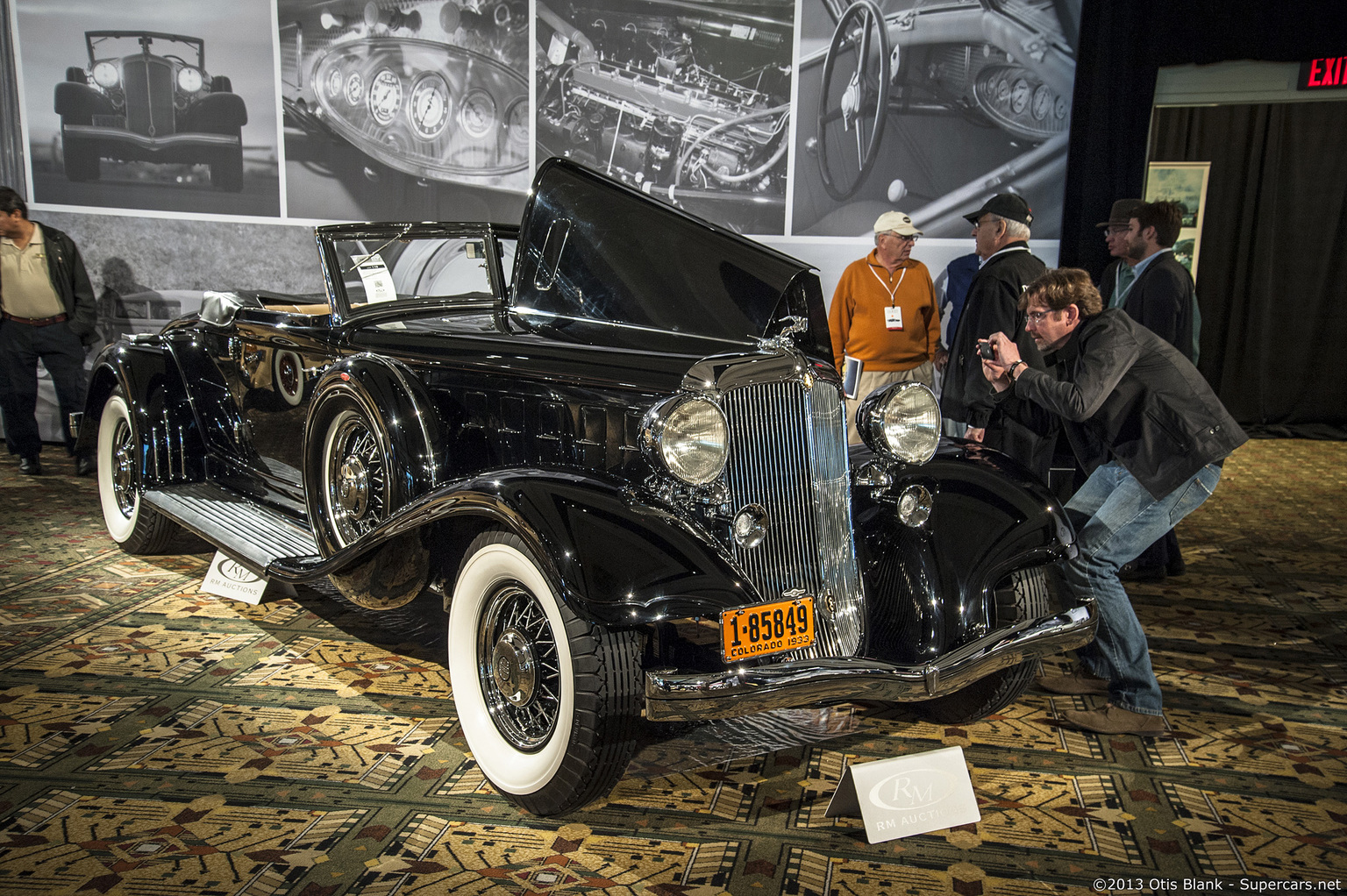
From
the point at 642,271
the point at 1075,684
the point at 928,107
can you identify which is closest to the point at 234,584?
the point at 642,271

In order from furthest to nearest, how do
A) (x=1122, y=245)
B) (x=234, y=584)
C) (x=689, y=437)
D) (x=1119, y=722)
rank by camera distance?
(x=1122, y=245), (x=234, y=584), (x=1119, y=722), (x=689, y=437)

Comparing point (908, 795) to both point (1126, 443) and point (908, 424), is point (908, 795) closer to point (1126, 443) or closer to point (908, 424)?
point (908, 424)

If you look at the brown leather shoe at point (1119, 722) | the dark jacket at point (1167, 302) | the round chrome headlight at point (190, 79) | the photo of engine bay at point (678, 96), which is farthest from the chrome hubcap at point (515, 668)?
the round chrome headlight at point (190, 79)

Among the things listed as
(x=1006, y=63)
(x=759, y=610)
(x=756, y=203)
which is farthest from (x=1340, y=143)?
(x=759, y=610)

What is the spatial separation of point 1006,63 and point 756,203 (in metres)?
2.10

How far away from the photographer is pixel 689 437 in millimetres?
2387

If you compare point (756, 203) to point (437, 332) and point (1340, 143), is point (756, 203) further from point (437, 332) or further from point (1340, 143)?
point (1340, 143)

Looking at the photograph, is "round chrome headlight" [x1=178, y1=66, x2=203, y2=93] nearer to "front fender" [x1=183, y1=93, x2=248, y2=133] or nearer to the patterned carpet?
"front fender" [x1=183, y1=93, x2=248, y2=133]

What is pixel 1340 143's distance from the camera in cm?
862

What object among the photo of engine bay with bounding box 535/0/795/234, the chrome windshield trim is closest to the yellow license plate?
the chrome windshield trim

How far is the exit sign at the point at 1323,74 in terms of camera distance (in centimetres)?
777

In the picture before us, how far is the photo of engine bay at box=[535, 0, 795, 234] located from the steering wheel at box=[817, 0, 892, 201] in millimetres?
306

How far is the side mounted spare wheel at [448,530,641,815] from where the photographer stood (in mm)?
2176

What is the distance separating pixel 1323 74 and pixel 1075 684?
7.28m
